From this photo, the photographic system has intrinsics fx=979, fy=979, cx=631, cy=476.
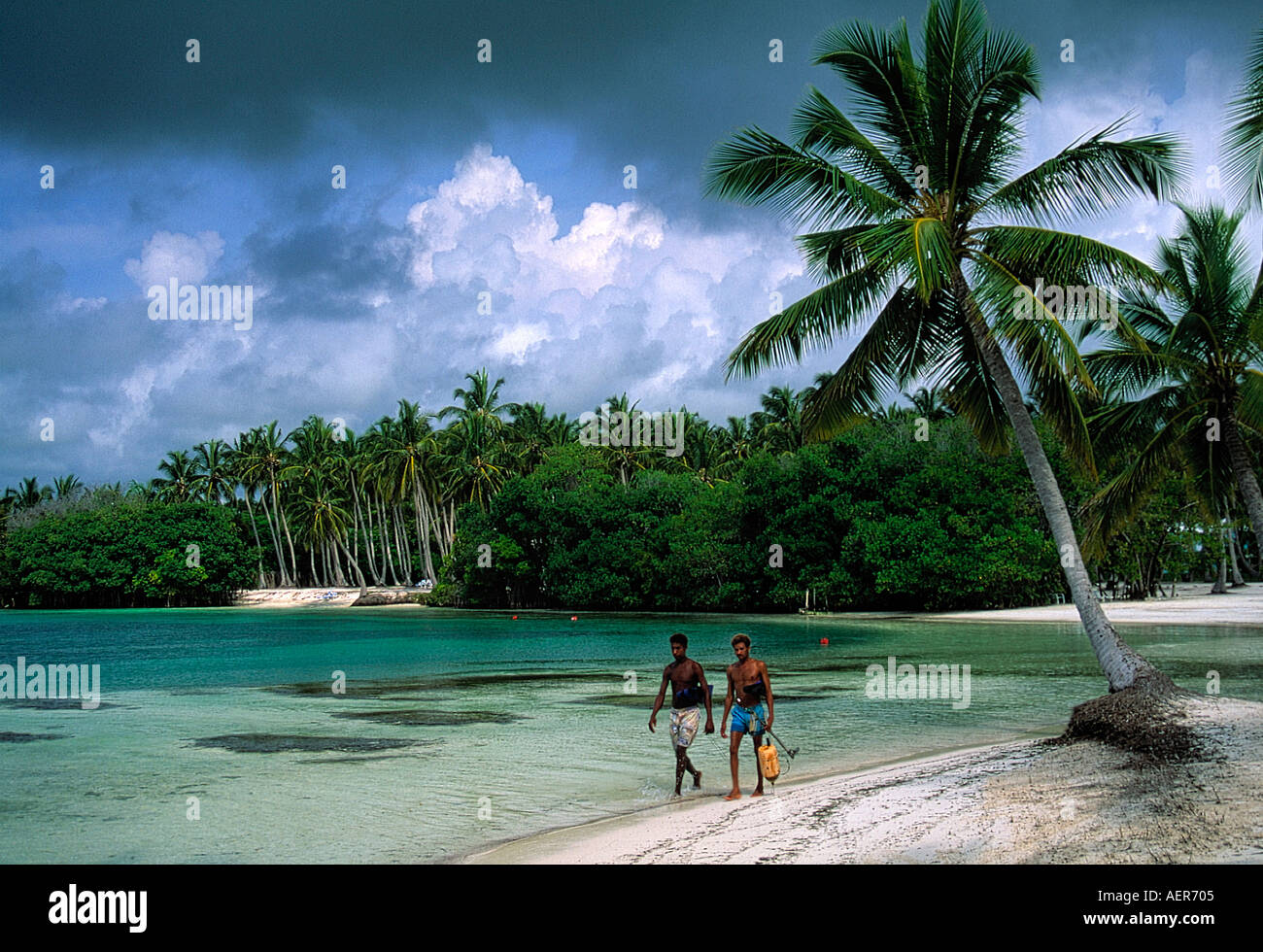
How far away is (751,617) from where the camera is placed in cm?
5012

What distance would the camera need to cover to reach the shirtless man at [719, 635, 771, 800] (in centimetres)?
938

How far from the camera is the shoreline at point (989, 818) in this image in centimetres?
671

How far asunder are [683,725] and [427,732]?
6552 mm

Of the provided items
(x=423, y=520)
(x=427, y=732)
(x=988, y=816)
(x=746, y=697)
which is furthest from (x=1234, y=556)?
(x=988, y=816)

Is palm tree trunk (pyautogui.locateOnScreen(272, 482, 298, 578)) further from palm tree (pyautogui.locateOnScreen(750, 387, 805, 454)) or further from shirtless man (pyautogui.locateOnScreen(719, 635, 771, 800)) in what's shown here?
shirtless man (pyautogui.locateOnScreen(719, 635, 771, 800))

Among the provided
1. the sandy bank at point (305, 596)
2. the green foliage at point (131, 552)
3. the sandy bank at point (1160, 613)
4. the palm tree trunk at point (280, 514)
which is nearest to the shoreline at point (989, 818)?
the sandy bank at point (1160, 613)

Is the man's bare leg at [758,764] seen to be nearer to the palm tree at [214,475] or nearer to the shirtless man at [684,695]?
the shirtless man at [684,695]

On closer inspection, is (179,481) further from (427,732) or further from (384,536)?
(427,732)

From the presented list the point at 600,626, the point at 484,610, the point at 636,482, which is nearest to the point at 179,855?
the point at 600,626

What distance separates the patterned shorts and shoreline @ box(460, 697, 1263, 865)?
623 mm

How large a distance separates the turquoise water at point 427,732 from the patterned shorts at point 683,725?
763 millimetres

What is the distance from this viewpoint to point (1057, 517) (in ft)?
41.8

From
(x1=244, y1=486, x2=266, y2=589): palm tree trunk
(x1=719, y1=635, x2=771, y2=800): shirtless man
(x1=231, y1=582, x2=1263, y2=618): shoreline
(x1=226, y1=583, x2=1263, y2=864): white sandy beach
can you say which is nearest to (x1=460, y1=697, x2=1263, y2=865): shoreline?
(x1=226, y1=583, x2=1263, y2=864): white sandy beach
